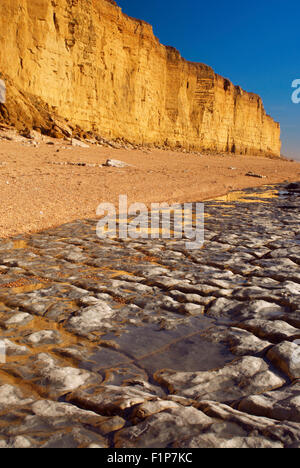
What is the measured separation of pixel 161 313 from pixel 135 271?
2.99 ft

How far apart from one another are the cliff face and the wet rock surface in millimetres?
14448

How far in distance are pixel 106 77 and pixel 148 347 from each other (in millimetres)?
25614

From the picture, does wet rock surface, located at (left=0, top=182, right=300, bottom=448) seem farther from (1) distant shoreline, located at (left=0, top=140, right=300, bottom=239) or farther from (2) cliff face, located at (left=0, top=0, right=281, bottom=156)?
(2) cliff face, located at (left=0, top=0, right=281, bottom=156)

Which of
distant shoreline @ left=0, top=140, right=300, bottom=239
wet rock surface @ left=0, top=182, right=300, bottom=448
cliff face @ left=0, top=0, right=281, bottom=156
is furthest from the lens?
cliff face @ left=0, top=0, right=281, bottom=156

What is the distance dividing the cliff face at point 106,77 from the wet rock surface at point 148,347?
14.4 meters

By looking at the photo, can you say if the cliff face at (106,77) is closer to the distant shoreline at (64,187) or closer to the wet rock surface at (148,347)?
the distant shoreline at (64,187)

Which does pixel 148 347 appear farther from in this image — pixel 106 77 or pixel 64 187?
pixel 106 77

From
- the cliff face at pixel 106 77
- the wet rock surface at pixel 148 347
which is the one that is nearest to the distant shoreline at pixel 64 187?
the wet rock surface at pixel 148 347

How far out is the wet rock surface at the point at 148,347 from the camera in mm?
1458

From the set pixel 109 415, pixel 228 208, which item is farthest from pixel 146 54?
pixel 109 415

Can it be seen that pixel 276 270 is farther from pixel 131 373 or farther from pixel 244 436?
pixel 244 436

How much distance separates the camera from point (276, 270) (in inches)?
139

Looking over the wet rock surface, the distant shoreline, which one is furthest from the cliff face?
the wet rock surface

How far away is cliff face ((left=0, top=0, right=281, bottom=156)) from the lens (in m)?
18.4
